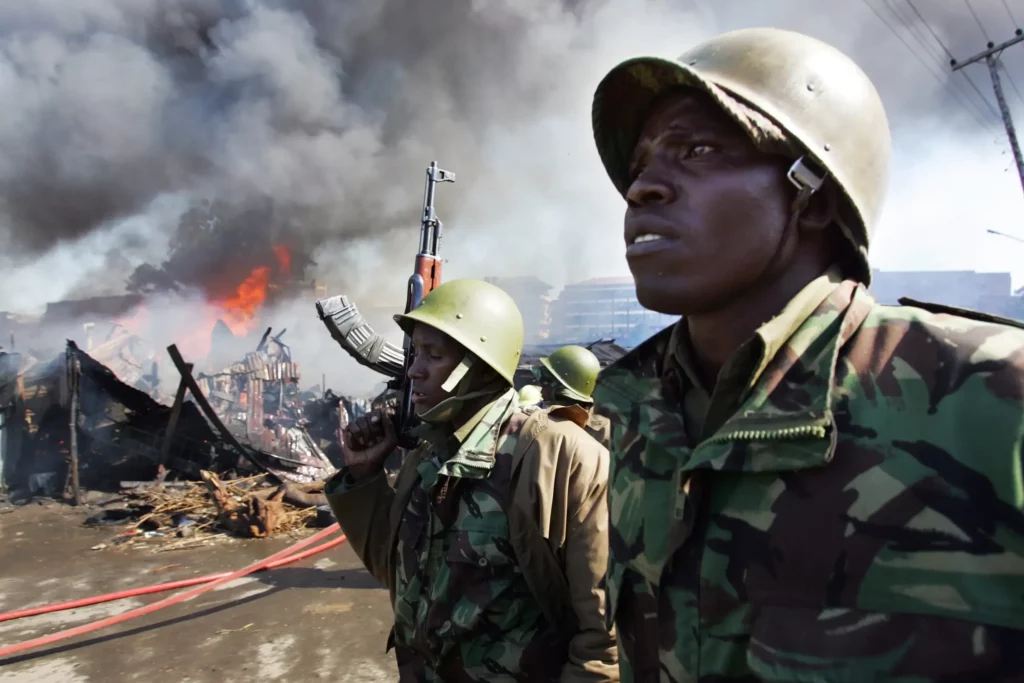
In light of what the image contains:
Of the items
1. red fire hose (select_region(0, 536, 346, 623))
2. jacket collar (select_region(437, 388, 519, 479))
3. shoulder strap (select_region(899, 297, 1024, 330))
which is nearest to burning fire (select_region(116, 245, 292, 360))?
red fire hose (select_region(0, 536, 346, 623))

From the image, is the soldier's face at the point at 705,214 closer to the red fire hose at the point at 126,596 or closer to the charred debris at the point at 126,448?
the red fire hose at the point at 126,596

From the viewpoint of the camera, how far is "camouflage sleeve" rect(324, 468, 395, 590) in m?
2.39

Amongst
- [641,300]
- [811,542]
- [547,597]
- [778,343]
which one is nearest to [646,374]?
[641,300]

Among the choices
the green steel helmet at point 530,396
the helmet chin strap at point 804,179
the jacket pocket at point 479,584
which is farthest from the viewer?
the green steel helmet at point 530,396

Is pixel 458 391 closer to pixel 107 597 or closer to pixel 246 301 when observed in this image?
pixel 107 597

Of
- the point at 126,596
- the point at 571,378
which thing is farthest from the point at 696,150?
the point at 126,596

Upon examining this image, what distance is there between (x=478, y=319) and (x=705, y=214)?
1653 mm

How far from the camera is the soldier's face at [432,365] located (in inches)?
95.9

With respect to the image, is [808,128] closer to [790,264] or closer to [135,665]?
[790,264]

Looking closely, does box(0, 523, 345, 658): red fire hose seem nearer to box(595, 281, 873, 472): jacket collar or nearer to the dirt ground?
the dirt ground

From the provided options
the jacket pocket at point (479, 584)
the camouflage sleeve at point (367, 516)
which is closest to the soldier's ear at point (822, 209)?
the jacket pocket at point (479, 584)

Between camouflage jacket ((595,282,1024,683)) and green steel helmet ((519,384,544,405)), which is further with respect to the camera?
green steel helmet ((519,384,544,405))

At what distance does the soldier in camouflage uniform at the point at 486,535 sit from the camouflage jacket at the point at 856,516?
880 mm

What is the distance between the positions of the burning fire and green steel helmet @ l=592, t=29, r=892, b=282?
1111 inches
